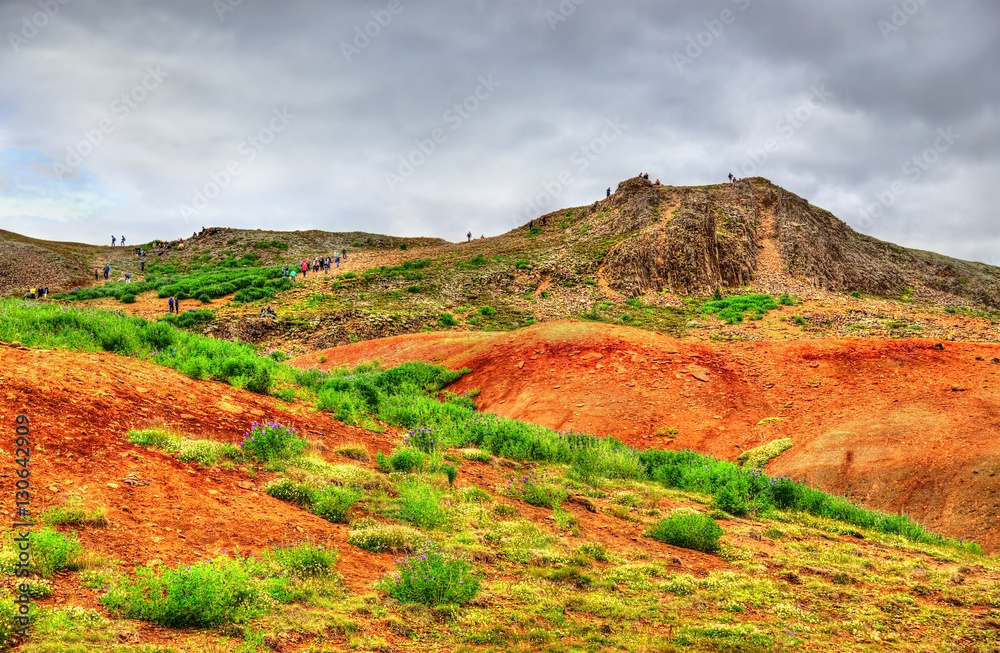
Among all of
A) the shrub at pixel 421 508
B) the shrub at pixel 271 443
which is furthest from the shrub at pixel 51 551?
the shrub at pixel 421 508

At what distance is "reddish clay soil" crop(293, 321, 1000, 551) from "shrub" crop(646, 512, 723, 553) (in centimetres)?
573

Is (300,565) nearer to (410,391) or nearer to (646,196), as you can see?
(410,391)

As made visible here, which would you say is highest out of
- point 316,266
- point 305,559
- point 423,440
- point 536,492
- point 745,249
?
point 745,249

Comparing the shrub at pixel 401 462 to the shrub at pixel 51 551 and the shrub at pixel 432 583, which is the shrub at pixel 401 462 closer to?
the shrub at pixel 432 583

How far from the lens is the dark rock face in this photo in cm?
4472

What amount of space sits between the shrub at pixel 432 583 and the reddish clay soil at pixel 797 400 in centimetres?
980

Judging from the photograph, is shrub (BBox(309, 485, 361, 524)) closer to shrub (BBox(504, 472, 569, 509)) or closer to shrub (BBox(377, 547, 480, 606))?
shrub (BBox(377, 547, 480, 606))

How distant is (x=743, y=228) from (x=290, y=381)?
4541 centimetres

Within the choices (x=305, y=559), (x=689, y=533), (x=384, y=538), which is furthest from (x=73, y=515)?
(x=689, y=533)

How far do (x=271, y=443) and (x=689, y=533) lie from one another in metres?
5.87

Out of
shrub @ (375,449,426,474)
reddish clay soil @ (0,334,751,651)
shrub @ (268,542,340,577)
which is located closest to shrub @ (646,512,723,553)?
reddish clay soil @ (0,334,751,651)

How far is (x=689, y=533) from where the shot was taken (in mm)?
8203

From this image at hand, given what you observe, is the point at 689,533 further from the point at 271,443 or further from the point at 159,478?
the point at 159,478

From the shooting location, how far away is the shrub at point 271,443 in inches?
318
